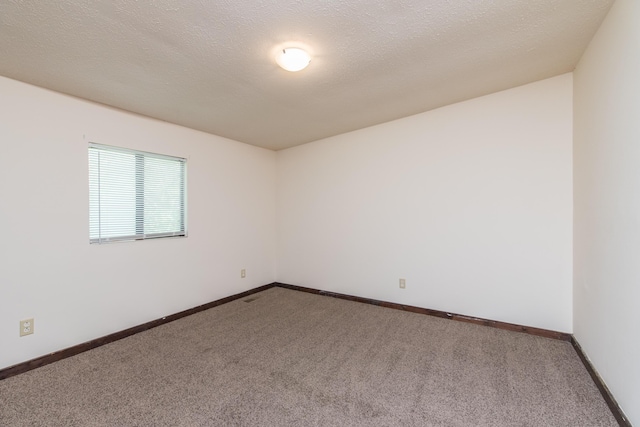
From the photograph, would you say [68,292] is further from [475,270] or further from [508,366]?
[475,270]

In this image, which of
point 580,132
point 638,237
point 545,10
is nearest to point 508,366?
point 638,237

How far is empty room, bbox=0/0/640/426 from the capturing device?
1569 mm

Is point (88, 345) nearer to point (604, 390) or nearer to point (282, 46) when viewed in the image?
point (282, 46)

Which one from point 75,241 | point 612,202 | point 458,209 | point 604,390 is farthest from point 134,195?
point 604,390

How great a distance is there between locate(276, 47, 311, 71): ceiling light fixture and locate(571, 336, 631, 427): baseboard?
9.07ft

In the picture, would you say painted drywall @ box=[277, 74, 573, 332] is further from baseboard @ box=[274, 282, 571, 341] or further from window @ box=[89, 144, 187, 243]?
window @ box=[89, 144, 187, 243]

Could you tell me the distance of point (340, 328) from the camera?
282 centimetres

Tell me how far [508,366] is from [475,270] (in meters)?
0.99

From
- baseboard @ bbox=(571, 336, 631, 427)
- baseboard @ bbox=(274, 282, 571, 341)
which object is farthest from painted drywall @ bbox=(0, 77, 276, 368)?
baseboard @ bbox=(571, 336, 631, 427)

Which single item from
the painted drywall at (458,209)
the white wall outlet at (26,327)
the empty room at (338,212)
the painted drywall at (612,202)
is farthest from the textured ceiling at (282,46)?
the white wall outlet at (26,327)

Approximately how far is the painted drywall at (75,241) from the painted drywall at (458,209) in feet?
5.16

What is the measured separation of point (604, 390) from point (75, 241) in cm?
407

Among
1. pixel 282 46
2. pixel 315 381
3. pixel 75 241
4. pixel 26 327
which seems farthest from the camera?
pixel 75 241

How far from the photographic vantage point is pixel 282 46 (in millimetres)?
1790
